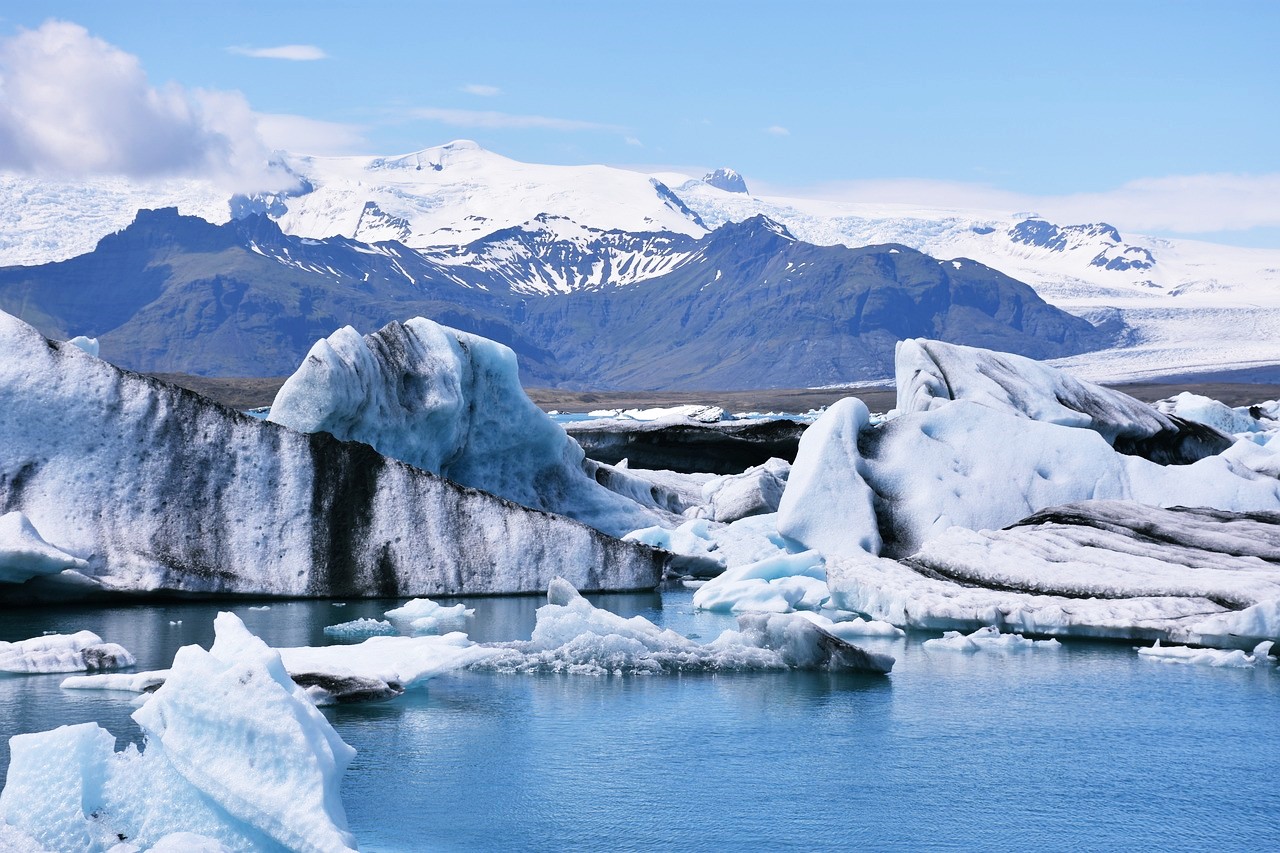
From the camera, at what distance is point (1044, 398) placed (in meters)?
20.6

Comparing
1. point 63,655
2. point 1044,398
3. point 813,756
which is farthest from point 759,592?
point 1044,398

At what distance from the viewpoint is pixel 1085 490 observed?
16828mm

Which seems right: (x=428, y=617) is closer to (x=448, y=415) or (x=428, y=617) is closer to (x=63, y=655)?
(x=63, y=655)

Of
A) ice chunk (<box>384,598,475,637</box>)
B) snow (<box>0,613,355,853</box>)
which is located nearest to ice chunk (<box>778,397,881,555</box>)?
ice chunk (<box>384,598,475,637</box>)

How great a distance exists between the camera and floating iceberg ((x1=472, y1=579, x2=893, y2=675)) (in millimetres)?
10469

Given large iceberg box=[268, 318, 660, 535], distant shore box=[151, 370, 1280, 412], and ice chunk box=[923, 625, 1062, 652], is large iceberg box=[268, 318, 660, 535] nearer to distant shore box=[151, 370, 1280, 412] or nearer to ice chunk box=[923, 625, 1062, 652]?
ice chunk box=[923, 625, 1062, 652]

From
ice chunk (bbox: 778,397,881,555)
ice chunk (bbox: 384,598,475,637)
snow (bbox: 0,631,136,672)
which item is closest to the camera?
snow (bbox: 0,631,136,672)

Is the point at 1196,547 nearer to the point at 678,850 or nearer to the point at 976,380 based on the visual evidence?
the point at 976,380

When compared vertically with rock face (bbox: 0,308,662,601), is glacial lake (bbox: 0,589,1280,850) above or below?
below

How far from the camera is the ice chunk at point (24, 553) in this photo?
40.9 ft

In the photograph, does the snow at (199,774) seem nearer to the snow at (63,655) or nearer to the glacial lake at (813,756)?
the glacial lake at (813,756)

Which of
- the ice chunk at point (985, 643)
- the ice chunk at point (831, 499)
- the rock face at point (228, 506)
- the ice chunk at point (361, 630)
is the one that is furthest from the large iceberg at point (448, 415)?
the ice chunk at point (985, 643)

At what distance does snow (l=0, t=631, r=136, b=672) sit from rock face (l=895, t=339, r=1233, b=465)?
12353 mm

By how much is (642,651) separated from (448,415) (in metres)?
7.36
